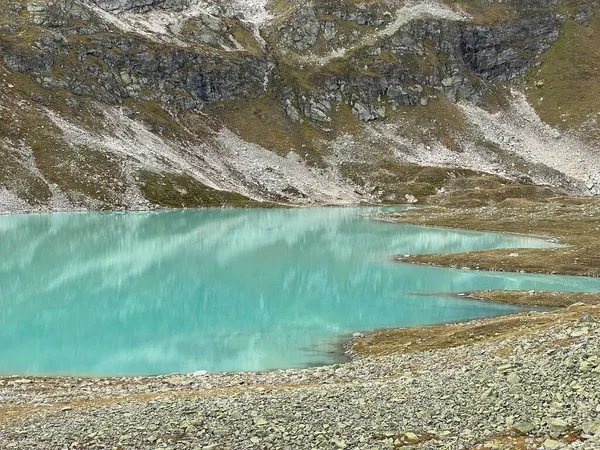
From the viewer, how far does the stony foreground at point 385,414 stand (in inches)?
723

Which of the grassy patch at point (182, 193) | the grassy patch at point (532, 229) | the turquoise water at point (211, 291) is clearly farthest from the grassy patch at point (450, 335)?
the grassy patch at point (182, 193)

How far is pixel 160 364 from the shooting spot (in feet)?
133

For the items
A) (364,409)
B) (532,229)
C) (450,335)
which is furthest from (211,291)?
(532,229)

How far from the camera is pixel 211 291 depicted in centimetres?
6669

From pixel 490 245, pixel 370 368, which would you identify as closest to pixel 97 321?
pixel 370 368

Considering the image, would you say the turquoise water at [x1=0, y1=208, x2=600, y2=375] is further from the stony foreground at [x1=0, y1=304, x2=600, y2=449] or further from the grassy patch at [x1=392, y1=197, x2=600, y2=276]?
the stony foreground at [x1=0, y1=304, x2=600, y2=449]

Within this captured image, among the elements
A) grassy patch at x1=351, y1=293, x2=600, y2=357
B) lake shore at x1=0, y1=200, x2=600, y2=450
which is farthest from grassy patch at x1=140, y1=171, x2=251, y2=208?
lake shore at x1=0, y1=200, x2=600, y2=450

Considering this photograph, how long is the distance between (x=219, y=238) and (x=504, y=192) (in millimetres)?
100785

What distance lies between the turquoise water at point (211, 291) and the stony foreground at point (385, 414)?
48.2 ft

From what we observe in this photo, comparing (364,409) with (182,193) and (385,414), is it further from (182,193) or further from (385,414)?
(182,193)

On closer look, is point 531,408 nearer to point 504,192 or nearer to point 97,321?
point 97,321

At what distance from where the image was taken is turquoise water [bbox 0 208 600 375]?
143 ft

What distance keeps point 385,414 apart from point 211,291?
4740 cm

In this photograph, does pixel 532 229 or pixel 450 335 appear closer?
pixel 450 335
